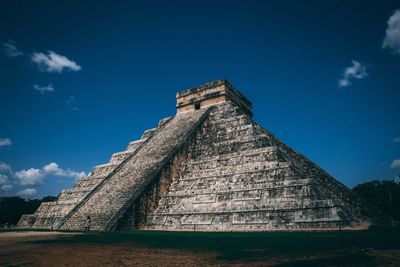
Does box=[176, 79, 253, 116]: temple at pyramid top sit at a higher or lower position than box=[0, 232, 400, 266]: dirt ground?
higher

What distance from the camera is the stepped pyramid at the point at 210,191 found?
30.7 ft

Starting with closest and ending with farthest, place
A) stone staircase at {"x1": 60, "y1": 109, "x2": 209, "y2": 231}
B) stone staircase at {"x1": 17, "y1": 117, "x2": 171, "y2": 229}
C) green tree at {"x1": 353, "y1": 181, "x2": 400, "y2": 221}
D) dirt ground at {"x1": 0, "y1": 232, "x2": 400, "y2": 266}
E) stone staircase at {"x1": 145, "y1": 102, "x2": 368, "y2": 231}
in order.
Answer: dirt ground at {"x1": 0, "y1": 232, "x2": 400, "y2": 266} → stone staircase at {"x1": 145, "y1": 102, "x2": 368, "y2": 231} → stone staircase at {"x1": 60, "y1": 109, "x2": 209, "y2": 231} → stone staircase at {"x1": 17, "y1": 117, "x2": 171, "y2": 229} → green tree at {"x1": 353, "y1": 181, "x2": 400, "y2": 221}

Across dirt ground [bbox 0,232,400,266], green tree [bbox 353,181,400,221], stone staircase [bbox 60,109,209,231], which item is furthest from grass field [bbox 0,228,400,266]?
green tree [bbox 353,181,400,221]

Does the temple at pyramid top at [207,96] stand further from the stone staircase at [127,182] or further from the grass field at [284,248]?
the grass field at [284,248]

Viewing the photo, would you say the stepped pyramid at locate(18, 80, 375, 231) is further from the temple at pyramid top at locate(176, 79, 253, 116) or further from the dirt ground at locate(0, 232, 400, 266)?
the dirt ground at locate(0, 232, 400, 266)

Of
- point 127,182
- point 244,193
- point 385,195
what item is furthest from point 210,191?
point 385,195

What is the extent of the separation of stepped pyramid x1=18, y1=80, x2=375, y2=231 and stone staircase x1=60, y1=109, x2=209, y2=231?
0.18 feet

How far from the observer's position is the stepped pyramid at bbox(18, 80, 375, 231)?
30.7 feet

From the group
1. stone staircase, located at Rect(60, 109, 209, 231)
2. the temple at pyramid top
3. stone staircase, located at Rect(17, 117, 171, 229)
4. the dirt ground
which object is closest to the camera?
the dirt ground

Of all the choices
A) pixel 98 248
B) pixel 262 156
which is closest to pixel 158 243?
pixel 98 248

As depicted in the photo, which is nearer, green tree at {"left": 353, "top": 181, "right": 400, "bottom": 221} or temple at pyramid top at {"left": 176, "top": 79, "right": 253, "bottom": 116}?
temple at pyramid top at {"left": 176, "top": 79, "right": 253, "bottom": 116}

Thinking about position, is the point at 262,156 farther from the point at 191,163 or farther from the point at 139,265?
the point at 139,265

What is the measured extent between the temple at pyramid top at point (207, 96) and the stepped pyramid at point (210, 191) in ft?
4.67

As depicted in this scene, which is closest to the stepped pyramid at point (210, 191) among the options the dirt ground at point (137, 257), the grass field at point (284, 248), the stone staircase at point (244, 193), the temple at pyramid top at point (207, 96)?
the stone staircase at point (244, 193)
